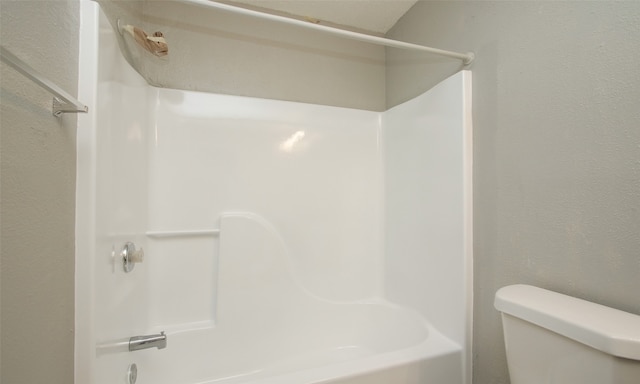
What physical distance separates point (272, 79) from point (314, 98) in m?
0.28

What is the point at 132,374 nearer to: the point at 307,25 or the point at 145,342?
the point at 145,342

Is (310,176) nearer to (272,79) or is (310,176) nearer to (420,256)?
(272,79)

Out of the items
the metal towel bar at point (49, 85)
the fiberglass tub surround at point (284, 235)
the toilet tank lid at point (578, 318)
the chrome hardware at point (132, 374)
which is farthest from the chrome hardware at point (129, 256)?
the toilet tank lid at point (578, 318)

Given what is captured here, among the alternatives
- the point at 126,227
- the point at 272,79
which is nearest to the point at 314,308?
the point at 126,227

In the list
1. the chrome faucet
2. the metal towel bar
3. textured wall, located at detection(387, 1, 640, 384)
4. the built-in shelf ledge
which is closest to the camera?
the metal towel bar

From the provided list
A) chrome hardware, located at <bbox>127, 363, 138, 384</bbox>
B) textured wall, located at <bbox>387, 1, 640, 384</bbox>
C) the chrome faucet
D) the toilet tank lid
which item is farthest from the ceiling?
chrome hardware, located at <bbox>127, 363, 138, 384</bbox>

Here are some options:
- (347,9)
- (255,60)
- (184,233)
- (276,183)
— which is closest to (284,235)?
(276,183)

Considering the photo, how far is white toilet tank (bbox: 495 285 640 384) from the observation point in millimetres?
578

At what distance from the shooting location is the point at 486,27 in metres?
1.11

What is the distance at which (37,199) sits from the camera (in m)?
0.63

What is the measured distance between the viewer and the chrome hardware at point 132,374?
3.66 feet

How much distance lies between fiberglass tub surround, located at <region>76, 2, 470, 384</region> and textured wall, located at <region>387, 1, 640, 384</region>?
0.10 metres

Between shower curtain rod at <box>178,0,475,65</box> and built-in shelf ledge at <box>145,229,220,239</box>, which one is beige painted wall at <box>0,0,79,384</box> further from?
built-in shelf ledge at <box>145,229,220,239</box>

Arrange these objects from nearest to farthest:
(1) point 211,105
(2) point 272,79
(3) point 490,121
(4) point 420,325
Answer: (3) point 490,121
(4) point 420,325
(1) point 211,105
(2) point 272,79
